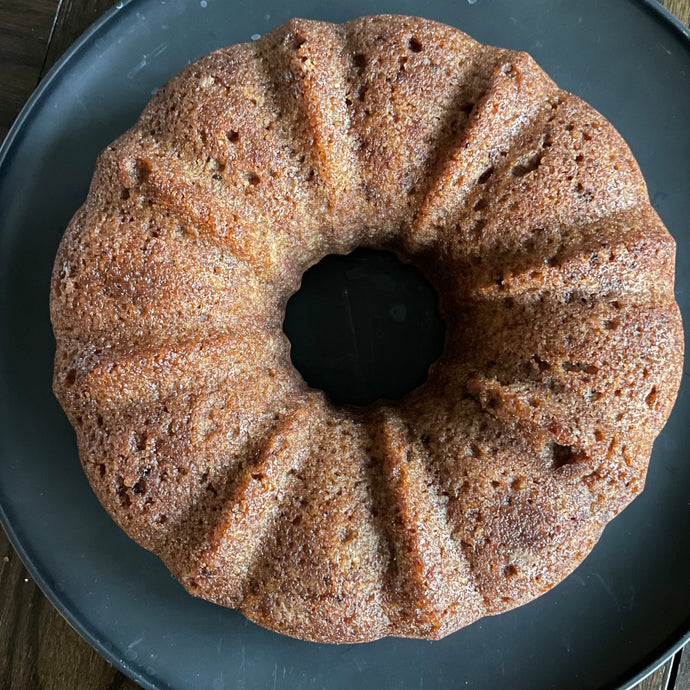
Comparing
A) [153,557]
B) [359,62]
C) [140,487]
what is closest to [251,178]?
[359,62]

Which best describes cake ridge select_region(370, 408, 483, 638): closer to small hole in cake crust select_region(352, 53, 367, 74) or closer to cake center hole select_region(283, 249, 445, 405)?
cake center hole select_region(283, 249, 445, 405)

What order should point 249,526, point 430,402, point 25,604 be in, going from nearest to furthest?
point 249,526
point 430,402
point 25,604

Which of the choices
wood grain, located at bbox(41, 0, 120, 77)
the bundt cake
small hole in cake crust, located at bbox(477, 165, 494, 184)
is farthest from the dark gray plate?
small hole in cake crust, located at bbox(477, 165, 494, 184)

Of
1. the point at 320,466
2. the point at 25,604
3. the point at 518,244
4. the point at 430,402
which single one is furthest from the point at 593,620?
the point at 25,604

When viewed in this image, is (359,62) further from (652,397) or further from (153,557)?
(153,557)

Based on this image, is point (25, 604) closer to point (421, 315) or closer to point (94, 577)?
point (94, 577)

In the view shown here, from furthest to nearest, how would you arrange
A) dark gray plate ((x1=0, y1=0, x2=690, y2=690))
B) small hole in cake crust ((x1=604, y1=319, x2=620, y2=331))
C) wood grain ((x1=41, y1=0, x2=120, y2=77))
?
wood grain ((x1=41, y1=0, x2=120, y2=77)) → dark gray plate ((x1=0, y1=0, x2=690, y2=690)) → small hole in cake crust ((x1=604, y1=319, x2=620, y2=331))
